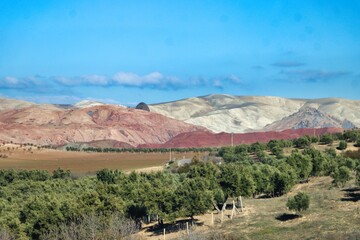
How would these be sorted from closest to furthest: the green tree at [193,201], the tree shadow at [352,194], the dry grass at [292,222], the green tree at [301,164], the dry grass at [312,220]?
the dry grass at [312,220], the dry grass at [292,222], the tree shadow at [352,194], the green tree at [193,201], the green tree at [301,164]

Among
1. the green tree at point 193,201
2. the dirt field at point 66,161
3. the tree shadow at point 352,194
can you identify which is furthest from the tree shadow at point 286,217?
the dirt field at point 66,161

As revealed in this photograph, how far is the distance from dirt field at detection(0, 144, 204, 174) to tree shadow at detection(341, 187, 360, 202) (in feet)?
188

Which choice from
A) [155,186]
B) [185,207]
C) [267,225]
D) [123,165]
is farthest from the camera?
Answer: [123,165]

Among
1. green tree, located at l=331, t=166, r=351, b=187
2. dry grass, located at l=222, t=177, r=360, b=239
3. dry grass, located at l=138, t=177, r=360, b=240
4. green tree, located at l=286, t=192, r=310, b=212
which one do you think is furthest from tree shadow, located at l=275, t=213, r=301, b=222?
green tree, located at l=331, t=166, r=351, b=187

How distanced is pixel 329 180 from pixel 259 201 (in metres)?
14.1

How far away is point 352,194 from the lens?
56.5 meters

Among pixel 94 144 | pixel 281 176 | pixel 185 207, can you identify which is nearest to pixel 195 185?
pixel 185 207

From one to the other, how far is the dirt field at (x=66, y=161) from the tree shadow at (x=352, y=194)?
5728 centimetres

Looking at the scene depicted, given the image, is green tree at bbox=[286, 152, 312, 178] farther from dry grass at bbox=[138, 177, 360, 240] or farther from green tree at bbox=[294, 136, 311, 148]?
green tree at bbox=[294, 136, 311, 148]

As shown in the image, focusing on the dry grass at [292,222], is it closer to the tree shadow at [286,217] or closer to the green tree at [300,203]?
the tree shadow at [286,217]

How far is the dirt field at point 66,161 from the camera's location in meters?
119

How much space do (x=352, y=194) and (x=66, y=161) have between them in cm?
9317

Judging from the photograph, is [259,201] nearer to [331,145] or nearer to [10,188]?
[10,188]

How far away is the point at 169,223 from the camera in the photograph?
56750mm
